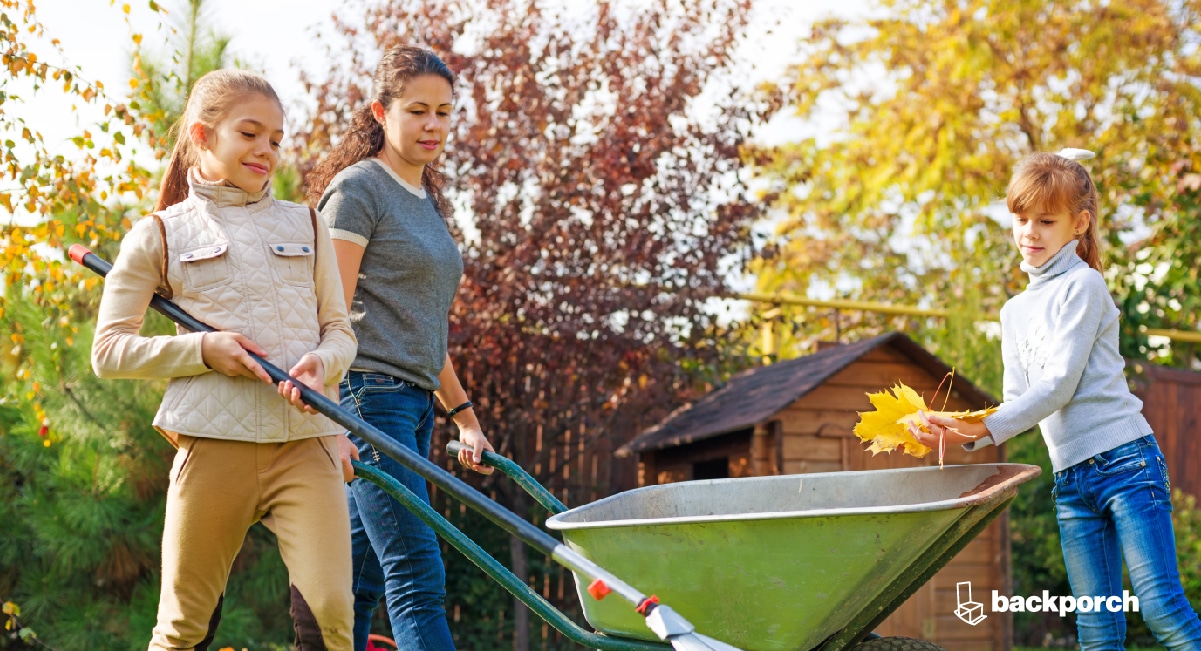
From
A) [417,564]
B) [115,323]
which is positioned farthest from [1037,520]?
[115,323]

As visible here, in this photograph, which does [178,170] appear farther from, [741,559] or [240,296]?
[741,559]

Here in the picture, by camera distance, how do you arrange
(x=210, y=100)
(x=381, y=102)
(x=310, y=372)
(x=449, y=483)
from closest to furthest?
1. (x=449, y=483)
2. (x=310, y=372)
3. (x=210, y=100)
4. (x=381, y=102)

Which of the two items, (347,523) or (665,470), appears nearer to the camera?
(347,523)

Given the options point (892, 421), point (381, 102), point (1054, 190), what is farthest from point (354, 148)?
point (1054, 190)

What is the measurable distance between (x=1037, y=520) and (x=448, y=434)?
3.99 m

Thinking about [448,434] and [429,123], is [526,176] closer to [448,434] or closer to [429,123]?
[448,434]

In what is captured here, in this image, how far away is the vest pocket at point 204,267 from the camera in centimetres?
234

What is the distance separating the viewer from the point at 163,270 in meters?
2.35

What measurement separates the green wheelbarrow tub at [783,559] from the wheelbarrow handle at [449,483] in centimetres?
11

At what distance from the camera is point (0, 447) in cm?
552

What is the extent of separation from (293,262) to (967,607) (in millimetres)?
5238

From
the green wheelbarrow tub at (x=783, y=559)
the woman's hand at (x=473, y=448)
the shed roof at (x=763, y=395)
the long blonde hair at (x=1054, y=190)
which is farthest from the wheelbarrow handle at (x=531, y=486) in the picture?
the shed roof at (x=763, y=395)

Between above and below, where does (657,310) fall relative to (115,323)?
above

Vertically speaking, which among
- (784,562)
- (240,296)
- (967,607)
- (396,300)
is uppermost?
(396,300)
